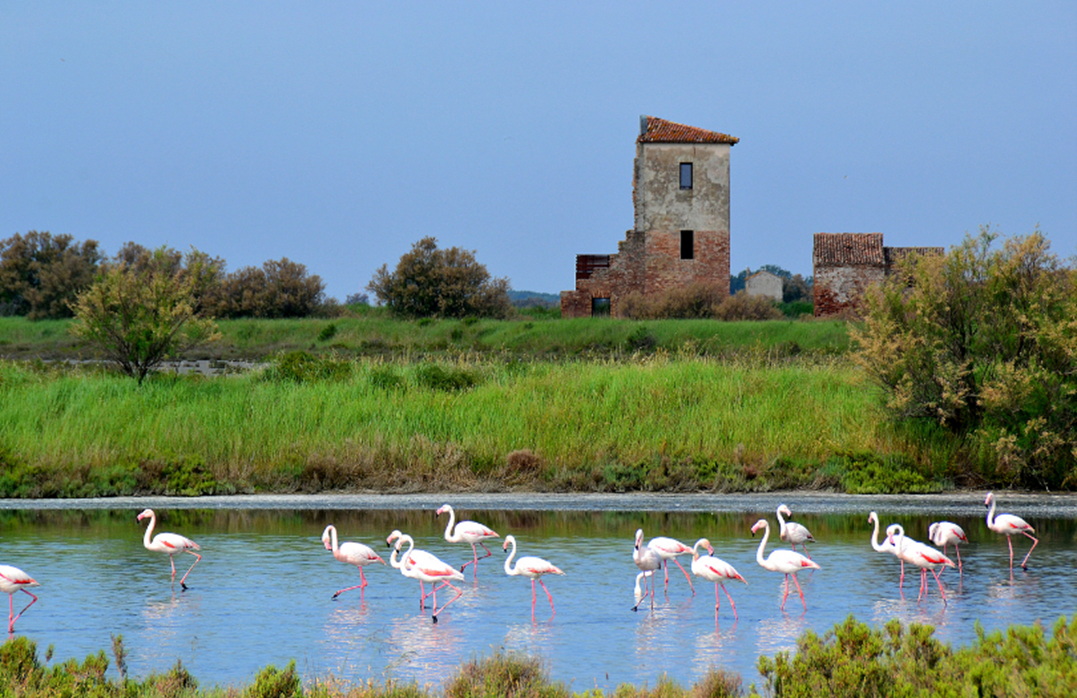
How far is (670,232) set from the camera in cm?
5503

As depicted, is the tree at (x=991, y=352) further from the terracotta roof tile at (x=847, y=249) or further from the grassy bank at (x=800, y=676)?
the terracotta roof tile at (x=847, y=249)

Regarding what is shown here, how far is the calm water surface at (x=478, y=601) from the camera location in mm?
7914

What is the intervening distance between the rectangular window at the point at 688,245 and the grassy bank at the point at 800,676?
162 feet

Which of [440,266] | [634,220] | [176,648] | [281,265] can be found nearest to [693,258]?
[634,220]

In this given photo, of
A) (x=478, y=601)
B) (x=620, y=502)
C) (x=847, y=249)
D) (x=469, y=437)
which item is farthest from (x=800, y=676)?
(x=847, y=249)

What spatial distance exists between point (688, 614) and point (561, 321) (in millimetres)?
35796

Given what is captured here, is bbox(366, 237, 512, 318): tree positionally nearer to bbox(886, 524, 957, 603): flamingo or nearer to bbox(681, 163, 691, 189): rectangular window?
bbox(681, 163, 691, 189): rectangular window

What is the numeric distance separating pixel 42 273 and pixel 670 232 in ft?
103

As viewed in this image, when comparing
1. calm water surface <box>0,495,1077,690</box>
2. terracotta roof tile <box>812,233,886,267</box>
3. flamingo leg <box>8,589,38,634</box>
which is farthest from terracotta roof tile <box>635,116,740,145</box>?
flamingo leg <box>8,589,38,634</box>

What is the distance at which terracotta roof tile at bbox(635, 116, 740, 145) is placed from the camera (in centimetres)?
5509

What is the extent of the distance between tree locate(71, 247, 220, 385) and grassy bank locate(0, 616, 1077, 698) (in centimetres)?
1714

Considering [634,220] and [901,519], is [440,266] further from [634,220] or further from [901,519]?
[901,519]

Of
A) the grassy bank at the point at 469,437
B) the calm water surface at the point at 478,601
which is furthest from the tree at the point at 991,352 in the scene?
the calm water surface at the point at 478,601

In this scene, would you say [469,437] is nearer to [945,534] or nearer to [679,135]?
[945,534]
